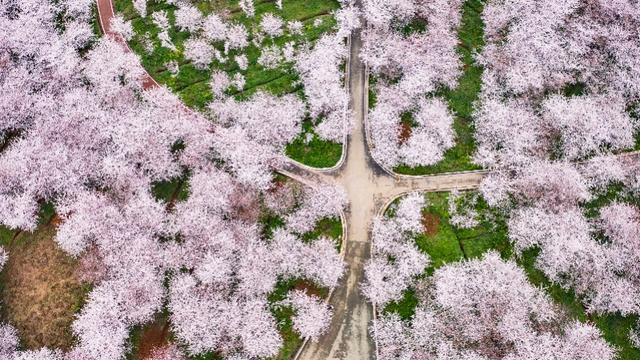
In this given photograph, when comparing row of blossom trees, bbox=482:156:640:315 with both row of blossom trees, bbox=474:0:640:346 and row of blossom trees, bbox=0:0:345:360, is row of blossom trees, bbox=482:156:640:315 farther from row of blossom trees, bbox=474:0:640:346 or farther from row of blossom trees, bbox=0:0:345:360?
row of blossom trees, bbox=0:0:345:360

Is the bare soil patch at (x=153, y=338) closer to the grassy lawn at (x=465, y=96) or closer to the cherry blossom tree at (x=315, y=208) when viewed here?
the cherry blossom tree at (x=315, y=208)

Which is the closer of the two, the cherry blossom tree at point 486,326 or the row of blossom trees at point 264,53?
the cherry blossom tree at point 486,326

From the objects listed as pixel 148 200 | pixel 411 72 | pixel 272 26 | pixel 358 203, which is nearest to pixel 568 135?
pixel 411 72

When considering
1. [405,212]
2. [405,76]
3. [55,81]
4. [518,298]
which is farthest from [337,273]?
[55,81]

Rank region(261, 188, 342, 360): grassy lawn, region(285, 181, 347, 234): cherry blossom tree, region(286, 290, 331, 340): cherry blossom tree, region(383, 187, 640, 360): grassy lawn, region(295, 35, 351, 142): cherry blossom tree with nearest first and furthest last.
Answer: region(286, 290, 331, 340): cherry blossom tree, region(261, 188, 342, 360): grassy lawn, region(383, 187, 640, 360): grassy lawn, region(285, 181, 347, 234): cherry blossom tree, region(295, 35, 351, 142): cherry blossom tree

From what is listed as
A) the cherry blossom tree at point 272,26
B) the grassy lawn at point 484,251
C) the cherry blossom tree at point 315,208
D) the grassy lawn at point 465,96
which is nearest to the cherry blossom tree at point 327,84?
the grassy lawn at point 465,96

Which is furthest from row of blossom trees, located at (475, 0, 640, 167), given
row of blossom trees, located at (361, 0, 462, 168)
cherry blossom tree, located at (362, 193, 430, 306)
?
cherry blossom tree, located at (362, 193, 430, 306)
